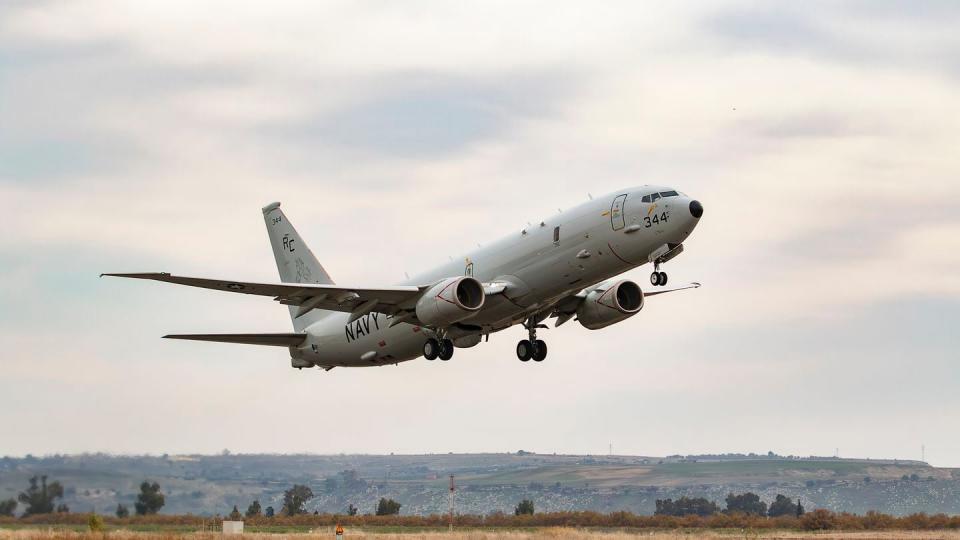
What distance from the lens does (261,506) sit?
6856cm

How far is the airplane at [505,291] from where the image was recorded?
147 ft

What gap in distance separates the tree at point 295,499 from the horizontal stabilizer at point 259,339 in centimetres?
1726

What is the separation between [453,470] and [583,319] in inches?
4689

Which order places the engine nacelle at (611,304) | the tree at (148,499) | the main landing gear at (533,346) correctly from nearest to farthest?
the engine nacelle at (611,304) → the main landing gear at (533,346) → the tree at (148,499)

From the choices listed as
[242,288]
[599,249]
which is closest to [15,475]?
[242,288]

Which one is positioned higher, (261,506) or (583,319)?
(583,319)

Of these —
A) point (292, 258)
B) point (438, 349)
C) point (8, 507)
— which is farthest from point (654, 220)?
point (8, 507)

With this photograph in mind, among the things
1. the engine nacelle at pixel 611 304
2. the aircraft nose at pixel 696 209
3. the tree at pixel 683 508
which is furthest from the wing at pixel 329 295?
the tree at pixel 683 508

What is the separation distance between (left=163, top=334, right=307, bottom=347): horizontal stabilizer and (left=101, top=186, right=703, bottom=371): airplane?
0.17ft

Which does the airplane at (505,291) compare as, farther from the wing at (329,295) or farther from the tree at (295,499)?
the tree at (295,499)

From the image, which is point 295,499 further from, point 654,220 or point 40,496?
point 654,220

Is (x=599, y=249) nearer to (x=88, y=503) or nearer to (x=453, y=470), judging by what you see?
(x=88, y=503)

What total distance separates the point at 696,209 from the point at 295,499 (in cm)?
3987

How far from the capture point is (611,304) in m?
52.4
